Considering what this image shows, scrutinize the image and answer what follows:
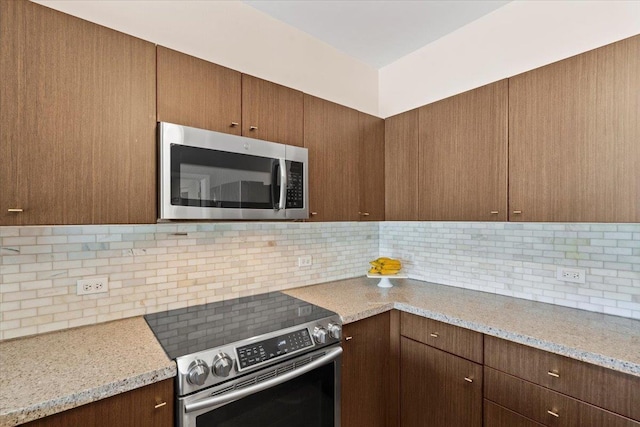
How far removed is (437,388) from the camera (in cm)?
174

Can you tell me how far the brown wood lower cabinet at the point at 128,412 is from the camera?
97cm

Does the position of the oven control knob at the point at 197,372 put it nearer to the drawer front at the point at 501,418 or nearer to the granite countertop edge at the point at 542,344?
the granite countertop edge at the point at 542,344

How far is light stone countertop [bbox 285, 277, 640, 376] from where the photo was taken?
1265 millimetres

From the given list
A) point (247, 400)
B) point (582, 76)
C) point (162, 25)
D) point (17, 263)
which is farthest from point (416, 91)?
point (17, 263)

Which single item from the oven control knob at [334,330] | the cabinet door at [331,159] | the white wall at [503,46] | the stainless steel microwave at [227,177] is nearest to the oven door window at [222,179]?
the stainless steel microwave at [227,177]

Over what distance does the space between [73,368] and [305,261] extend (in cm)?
145

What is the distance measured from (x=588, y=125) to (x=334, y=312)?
59.9 inches

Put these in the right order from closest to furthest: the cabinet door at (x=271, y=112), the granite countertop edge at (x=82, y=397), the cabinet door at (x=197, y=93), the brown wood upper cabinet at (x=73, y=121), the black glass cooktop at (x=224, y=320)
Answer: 1. the granite countertop edge at (x=82, y=397)
2. the brown wood upper cabinet at (x=73, y=121)
3. the black glass cooktop at (x=224, y=320)
4. the cabinet door at (x=197, y=93)
5. the cabinet door at (x=271, y=112)

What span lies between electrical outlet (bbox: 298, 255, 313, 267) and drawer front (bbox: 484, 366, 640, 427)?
4.13 ft

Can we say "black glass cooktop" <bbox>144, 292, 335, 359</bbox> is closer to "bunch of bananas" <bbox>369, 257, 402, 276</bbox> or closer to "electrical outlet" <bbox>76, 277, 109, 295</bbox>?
"electrical outlet" <bbox>76, 277, 109, 295</bbox>

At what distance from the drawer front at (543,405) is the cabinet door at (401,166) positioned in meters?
1.06

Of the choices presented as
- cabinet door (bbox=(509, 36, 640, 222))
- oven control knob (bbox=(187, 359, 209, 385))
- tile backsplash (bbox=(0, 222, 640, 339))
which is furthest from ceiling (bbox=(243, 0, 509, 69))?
oven control knob (bbox=(187, 359, 209, 385))

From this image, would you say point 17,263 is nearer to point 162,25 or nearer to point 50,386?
point 50,386

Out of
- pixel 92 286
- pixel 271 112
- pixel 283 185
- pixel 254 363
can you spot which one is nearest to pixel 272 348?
pixel 254 363
